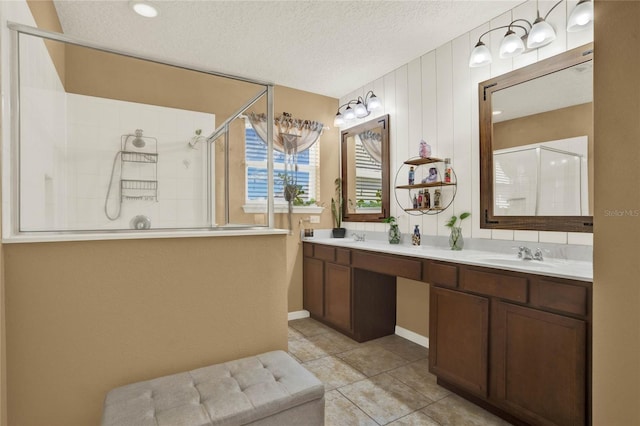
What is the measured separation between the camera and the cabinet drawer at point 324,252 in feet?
11.1

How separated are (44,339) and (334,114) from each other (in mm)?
→ 3598

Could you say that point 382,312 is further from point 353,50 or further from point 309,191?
point 353,50

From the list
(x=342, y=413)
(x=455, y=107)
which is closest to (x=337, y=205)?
(x=455, y=107)

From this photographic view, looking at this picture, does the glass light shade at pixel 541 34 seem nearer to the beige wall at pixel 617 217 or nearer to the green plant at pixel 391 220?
the beige wall at pixel 617 217

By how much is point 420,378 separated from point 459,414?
45 cm

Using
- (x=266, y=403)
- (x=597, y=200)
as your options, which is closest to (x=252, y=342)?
(x=266, y=403)

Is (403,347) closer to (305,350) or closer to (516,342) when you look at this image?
(305,350)

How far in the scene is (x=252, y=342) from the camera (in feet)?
5.74

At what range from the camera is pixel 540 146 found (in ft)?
7.43

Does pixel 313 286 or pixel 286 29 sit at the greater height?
pixel 286 29

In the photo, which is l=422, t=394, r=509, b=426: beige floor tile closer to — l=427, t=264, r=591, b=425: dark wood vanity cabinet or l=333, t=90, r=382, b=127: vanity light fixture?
l=427, t=264, r=591, b=425: dark wood vanity cabinet

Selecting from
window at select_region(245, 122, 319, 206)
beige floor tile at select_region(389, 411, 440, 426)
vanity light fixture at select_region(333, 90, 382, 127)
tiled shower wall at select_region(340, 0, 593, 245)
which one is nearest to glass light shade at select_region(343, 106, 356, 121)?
vanity light fixture at select_region(333, 90, 382, 127)

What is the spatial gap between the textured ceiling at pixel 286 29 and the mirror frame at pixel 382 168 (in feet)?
1.81

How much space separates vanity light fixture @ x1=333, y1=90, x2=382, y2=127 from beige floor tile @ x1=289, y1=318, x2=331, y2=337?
7.53ft
